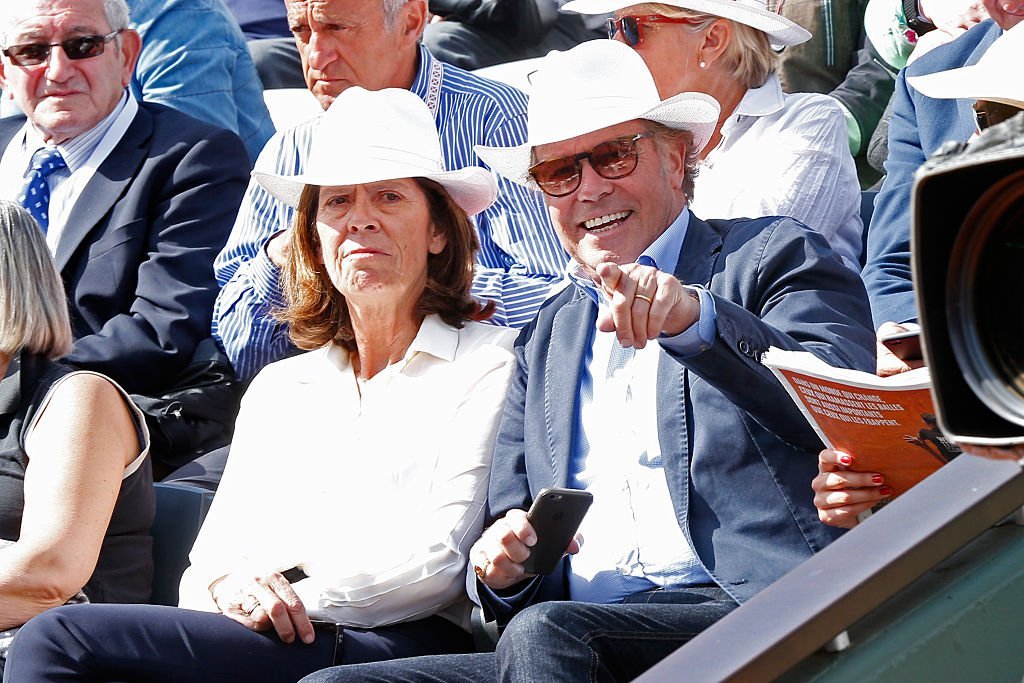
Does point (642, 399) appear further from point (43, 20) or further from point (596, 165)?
point (43, 20)

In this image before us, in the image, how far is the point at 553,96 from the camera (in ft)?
10.4

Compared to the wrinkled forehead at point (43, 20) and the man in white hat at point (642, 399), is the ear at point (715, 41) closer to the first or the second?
the man in white hat at point (642, 399)

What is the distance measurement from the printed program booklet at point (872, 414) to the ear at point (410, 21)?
2.19 m

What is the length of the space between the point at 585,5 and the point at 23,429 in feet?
6.03

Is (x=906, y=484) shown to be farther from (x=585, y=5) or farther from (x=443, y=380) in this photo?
(x=585, y=5)

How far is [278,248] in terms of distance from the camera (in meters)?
3.92

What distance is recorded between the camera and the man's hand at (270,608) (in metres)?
2.85

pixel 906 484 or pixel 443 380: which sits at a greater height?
pixel 906 484

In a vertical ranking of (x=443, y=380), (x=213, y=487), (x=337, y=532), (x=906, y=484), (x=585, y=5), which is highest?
(x=585, y=5)

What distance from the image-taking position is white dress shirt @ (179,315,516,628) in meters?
2.94

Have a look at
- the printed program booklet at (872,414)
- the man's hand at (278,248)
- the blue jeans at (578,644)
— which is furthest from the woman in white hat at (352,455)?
the printed program booklet at (872,414)

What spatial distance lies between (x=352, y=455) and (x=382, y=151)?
762 millimetres

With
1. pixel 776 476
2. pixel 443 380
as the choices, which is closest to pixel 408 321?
pixel 443 380

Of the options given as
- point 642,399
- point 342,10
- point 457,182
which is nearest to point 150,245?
point 342,10
